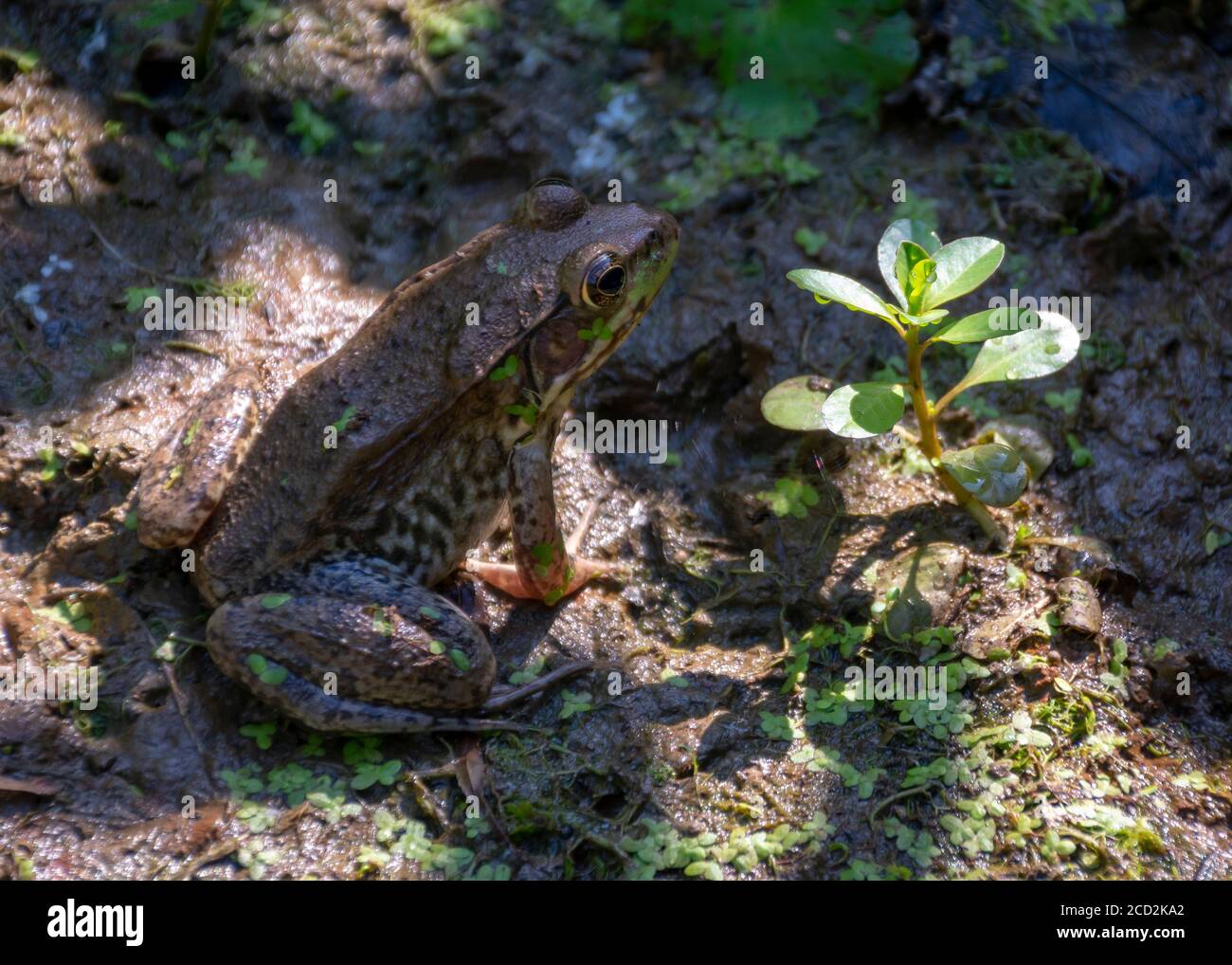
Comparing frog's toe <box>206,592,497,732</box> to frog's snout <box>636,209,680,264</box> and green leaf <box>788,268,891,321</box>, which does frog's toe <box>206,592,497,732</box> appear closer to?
frog's snout <box>636,209,680,264</box>

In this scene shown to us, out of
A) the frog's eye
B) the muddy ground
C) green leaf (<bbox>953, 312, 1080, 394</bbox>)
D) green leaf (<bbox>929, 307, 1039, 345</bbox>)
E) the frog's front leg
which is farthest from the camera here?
the frog's front leg

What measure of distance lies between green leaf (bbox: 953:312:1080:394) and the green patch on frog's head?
1.23 metres

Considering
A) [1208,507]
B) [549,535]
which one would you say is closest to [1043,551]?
[1208,507]

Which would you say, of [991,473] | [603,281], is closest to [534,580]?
[603,281]

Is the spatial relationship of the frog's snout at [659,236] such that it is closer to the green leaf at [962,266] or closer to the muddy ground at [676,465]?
the muddy ground at [676,465]

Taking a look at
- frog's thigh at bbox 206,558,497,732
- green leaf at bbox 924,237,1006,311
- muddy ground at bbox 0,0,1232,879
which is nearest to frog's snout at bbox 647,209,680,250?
muddy ground at bbox 0,0,1232,879

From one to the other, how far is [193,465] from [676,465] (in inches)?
77.2

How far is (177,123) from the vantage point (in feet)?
17.9

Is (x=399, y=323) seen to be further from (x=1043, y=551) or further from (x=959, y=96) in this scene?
(x=959, y=96)

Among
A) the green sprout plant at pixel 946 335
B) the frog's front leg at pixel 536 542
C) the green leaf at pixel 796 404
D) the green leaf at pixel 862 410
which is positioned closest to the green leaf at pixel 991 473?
the green sprout plant at pixel 946 335

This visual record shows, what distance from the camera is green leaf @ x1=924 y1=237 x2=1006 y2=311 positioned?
12.7 feet

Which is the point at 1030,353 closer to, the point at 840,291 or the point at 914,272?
the point at 914,272

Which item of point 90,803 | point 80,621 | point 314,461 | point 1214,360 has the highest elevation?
point 1214,360
